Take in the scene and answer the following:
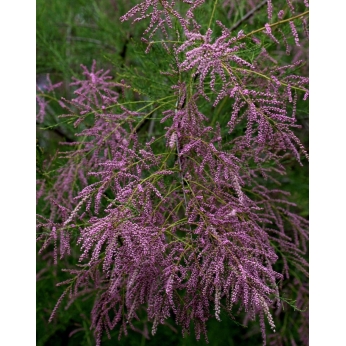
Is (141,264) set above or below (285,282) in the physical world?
below

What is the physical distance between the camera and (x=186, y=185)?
1660 millimetres

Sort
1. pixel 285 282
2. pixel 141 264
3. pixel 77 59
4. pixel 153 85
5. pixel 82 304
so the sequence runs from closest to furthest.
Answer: pixel 141 264 → pixel 153 85 → pixel 285 282 → pixel 82 304 → pixel 77 59

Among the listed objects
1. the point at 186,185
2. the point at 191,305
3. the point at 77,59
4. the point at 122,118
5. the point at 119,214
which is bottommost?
the point at 191,305

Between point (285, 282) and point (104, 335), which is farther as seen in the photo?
point (104, 335)

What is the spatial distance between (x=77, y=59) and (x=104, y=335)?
155 cm

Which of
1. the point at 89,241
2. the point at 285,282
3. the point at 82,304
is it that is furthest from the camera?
the point at 82,304

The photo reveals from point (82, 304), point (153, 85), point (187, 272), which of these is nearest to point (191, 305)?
point (187, 272)

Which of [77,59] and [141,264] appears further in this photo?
[77,59]

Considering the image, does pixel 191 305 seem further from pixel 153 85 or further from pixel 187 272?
pixel 153 85
